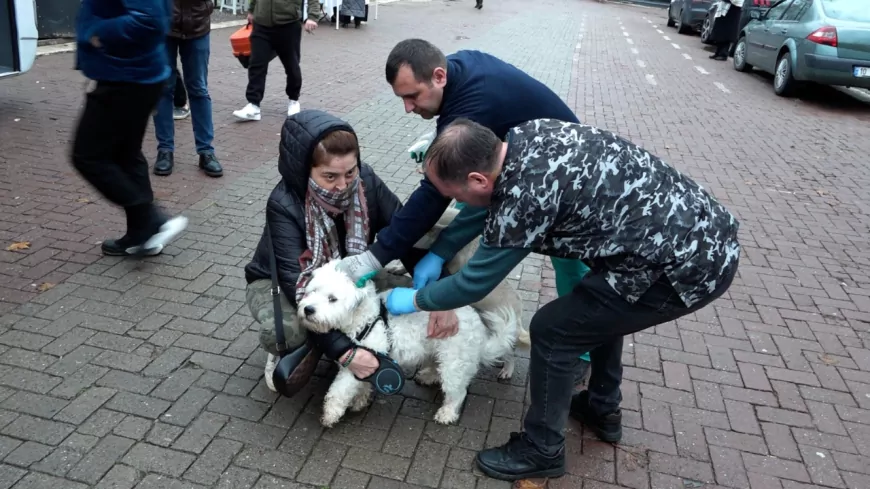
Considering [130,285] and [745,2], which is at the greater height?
[745,2]

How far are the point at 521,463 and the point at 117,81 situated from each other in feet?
10.1

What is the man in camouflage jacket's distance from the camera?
89.7 inches

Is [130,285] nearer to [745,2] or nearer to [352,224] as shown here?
[352,224]

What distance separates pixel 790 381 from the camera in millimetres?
3705

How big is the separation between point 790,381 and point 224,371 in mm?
3022

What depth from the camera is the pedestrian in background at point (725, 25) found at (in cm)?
1639

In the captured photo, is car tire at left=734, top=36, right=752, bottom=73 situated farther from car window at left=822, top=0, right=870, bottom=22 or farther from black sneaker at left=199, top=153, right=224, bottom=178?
black sneaker at left=199, top=153, right=224, bottom=178

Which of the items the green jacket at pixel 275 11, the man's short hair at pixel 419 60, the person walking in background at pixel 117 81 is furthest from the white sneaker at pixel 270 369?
the green jacket at pixel 275 11

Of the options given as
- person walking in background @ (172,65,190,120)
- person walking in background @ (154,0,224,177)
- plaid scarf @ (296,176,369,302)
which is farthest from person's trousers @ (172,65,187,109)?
plaid scarf @ (296,176,369,302)

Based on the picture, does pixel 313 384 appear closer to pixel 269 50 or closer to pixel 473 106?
pixel 473 106

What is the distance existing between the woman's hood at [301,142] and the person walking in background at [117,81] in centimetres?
144

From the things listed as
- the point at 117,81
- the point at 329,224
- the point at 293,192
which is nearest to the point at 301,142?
the point at 293,192

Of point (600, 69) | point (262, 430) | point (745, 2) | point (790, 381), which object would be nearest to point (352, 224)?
point (262, 430)

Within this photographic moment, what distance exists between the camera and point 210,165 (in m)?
6.02
